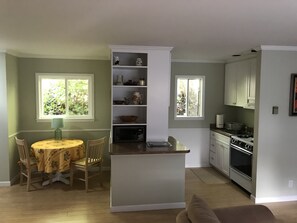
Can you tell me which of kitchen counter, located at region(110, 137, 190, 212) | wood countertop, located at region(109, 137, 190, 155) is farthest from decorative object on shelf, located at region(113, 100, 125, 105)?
kitchen counter, located at region(110, 137, 190, 212)

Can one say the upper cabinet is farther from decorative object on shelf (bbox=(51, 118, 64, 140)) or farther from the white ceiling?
decorative object on shelf (bbox=(51, 118, 64, 140))

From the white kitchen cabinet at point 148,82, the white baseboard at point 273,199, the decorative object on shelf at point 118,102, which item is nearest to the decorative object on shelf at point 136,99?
the white kitchen cabinet at point 148,82

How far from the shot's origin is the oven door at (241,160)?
4180mm

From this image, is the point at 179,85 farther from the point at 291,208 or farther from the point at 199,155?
the point at 291,208

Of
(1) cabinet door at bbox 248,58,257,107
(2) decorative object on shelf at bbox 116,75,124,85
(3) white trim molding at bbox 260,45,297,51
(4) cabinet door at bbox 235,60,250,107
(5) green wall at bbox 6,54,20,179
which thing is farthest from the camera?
(4) cabinet door at bbox 235,60,250,107

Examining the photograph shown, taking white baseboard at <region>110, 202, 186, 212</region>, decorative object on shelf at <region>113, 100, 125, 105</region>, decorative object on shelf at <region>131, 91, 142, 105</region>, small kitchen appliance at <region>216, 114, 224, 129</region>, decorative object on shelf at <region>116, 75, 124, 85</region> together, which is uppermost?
decorative object on shelf at <region>116, 75, 124, 85</region>

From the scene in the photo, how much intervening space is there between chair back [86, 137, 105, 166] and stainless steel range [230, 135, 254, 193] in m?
2.35

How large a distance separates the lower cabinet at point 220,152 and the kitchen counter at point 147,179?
1549 mm

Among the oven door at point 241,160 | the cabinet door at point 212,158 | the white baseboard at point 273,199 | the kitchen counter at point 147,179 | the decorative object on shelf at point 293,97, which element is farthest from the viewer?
the cabinet door at point 212,158

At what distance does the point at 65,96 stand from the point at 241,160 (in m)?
3.60

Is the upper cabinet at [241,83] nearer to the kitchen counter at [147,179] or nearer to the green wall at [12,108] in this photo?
the kitchen counter at [147,179]

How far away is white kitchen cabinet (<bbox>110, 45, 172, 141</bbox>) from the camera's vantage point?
3.88 m

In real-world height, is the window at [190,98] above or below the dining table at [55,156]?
above

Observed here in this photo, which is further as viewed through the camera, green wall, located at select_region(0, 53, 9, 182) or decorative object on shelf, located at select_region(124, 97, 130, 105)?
green wall, located at select_region(0, 53, 9, 182)
